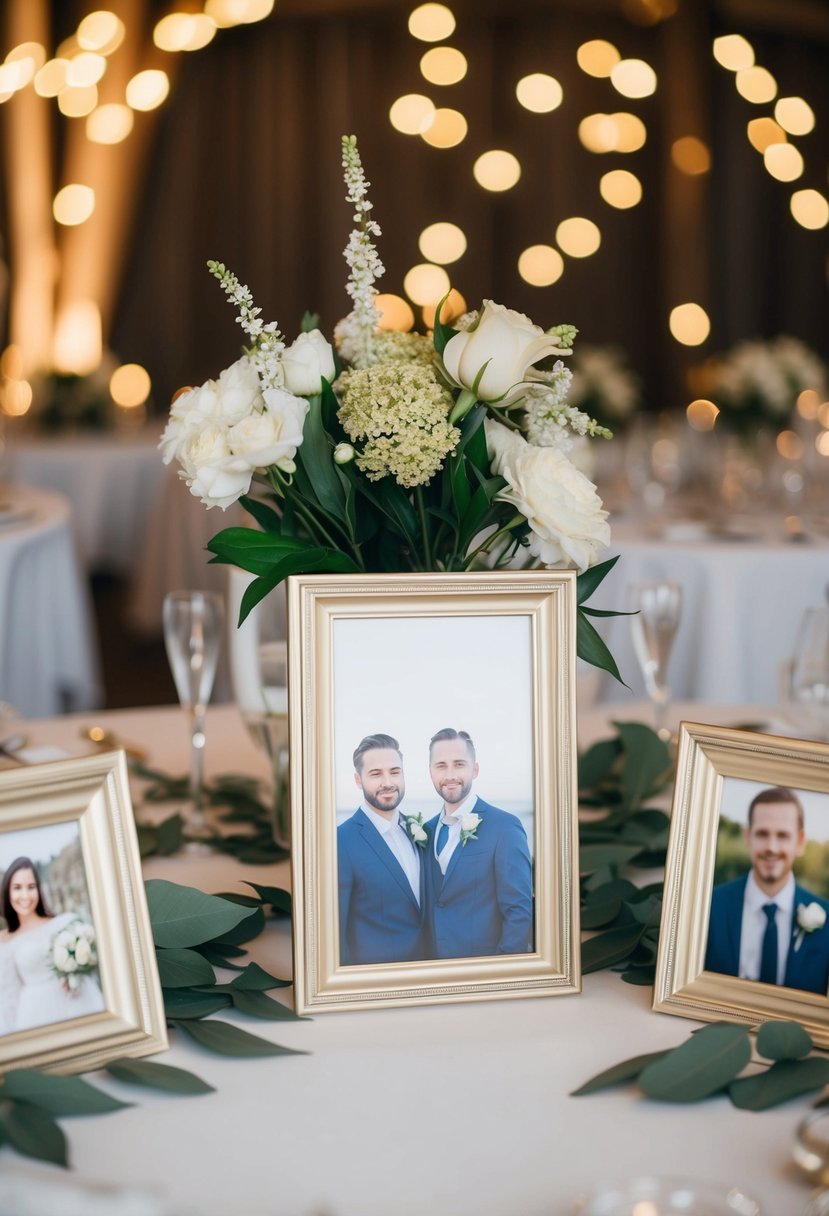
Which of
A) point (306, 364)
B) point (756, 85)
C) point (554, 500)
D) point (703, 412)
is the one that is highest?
point (756, 85)

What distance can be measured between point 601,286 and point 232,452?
8.08 metres

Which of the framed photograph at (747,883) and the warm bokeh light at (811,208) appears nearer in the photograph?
the framed photograph at (747,883)

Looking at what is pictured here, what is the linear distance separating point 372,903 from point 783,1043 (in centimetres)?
30

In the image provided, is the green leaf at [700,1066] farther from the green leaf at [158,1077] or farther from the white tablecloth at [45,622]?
the white tablecloth at [45,622]

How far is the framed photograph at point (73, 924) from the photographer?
86 centimetres

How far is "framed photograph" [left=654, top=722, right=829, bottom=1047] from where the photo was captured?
93 centimetres

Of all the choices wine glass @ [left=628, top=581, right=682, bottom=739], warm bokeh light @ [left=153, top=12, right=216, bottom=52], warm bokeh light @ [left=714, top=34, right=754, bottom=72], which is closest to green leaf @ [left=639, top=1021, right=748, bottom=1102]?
wine glass @ [left=628, top=581, right=682, bottom=739]

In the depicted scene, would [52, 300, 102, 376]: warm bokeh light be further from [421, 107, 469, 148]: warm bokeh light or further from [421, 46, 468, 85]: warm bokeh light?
[421, 46, 468, 85]: warm bokeh light

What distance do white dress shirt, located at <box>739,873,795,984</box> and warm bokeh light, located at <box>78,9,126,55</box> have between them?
7.32 metres

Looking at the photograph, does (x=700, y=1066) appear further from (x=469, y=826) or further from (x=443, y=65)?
(x=443, y=65)

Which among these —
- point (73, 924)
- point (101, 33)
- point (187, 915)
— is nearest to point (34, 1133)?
point (73, 924)

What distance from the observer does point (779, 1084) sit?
0.85m

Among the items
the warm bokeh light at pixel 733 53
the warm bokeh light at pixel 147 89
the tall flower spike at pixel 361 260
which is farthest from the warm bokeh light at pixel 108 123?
the tall flower spike at pixel 361 260

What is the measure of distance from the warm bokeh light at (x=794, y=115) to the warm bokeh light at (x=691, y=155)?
0.48 meters
